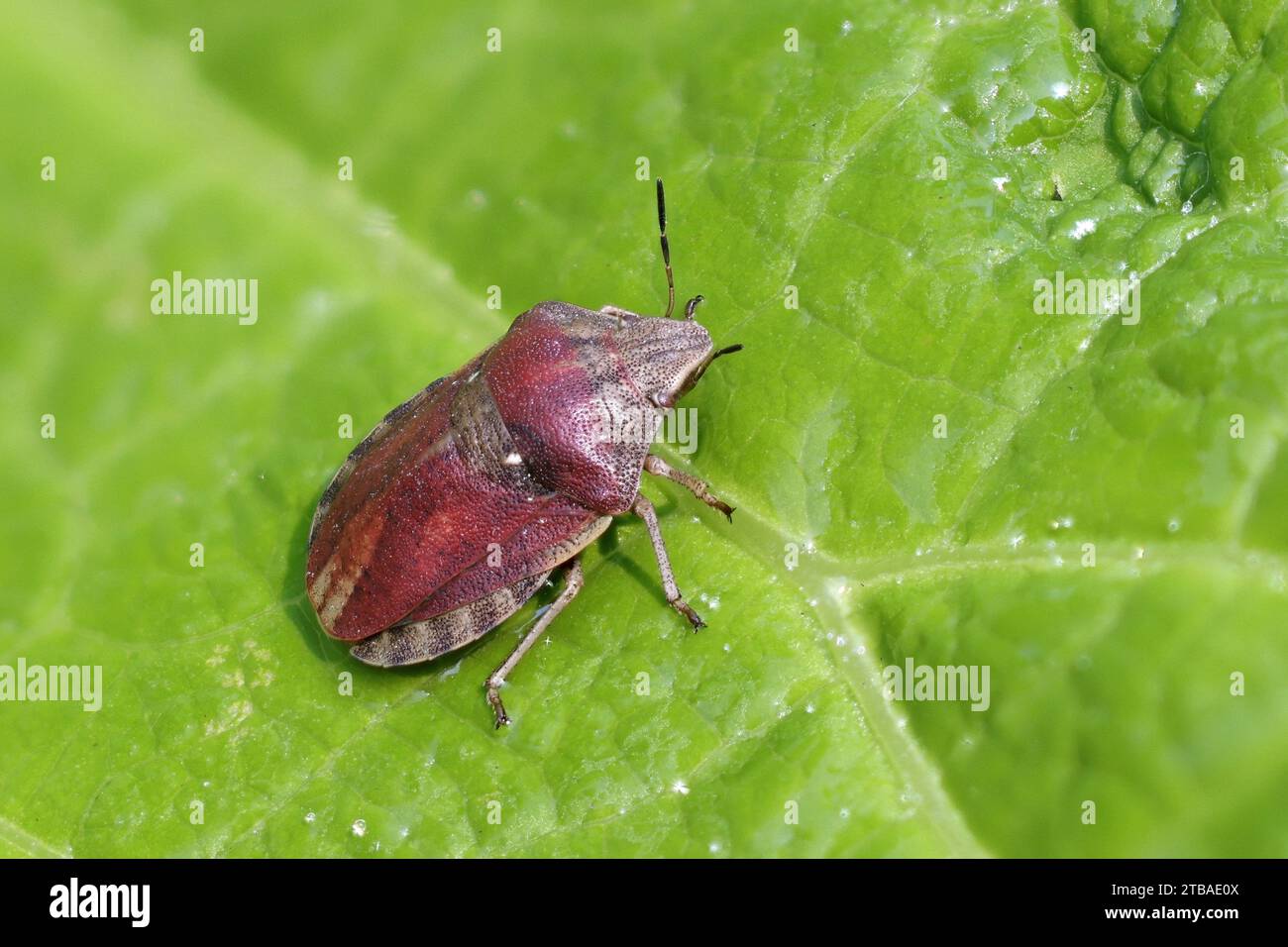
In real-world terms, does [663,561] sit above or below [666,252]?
below

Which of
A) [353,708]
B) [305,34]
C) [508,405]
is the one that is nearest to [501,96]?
[305,34]

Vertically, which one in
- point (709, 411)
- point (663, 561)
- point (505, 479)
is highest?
point (709, 411)

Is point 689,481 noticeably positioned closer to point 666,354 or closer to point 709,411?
point 709,411

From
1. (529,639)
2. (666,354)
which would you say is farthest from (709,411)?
(529,639)

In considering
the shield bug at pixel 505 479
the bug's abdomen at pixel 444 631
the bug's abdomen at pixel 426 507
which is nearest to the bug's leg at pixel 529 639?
the shield bug at pixel 505 479

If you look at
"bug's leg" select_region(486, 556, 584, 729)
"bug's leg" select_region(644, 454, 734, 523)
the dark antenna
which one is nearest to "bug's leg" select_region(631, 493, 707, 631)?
"bug's leg" select_region(644, 454, 734, 523)

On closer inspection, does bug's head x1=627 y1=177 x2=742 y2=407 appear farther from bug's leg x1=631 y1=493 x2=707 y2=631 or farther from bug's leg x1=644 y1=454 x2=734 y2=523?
bug's leg x1=631 y1=493 x2=707 y2=631

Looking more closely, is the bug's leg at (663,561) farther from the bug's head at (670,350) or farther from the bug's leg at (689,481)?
the bug's head at (670,350)
